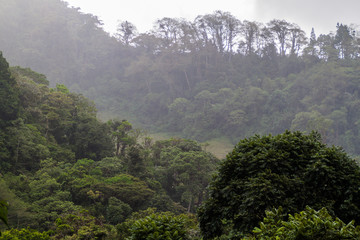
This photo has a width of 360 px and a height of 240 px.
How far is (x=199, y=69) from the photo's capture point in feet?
150

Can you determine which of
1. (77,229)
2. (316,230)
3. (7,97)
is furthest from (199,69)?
(316,230)

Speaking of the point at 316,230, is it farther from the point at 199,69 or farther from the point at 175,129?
the point at 199,69

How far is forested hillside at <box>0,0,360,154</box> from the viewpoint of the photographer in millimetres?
35750

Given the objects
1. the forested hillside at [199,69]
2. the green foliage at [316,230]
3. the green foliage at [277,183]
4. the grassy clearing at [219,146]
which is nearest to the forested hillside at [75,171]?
the green foliage at [277,183]

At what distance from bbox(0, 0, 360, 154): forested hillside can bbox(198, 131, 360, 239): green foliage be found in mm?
25765

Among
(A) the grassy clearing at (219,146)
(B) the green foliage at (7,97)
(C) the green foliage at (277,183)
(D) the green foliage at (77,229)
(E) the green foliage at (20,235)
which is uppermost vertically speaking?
(B) the green foliage at (7,97)

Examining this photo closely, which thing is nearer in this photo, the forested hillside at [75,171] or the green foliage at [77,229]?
the green foliage at [77,229]

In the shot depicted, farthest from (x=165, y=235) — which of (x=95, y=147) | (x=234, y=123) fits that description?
(x=234, y=123)

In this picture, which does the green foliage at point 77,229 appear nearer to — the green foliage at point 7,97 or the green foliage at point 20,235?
the green foliage at point 20,235

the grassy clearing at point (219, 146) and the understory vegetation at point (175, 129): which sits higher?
the understory vegetation at point (175, 129)

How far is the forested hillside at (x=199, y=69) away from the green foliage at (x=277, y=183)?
25.8 meters

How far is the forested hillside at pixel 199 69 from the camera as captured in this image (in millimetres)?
35750

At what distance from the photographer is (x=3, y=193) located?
33.1ft

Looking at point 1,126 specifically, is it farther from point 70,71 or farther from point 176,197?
point 70,71
